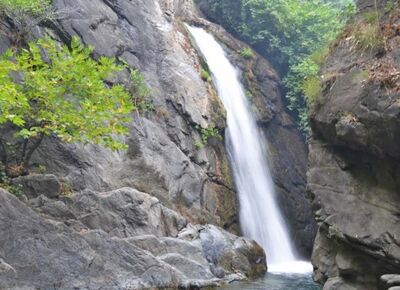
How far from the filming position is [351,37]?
1095 cm

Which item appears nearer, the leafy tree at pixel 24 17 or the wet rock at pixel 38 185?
the wet rock at pixel 38 185

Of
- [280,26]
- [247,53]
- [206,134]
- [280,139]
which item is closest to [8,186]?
[206,134]

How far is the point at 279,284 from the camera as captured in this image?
1417cm

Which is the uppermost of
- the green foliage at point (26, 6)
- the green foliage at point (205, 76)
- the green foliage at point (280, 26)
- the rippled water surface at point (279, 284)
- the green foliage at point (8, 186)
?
the green foliage at point (280, 26)

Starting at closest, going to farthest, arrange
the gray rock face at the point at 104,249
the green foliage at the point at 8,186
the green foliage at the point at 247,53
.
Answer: the gray rock face at the point at 104,249 < the green foliage at the point at 8,186 < the green foliage at the point at 247,53

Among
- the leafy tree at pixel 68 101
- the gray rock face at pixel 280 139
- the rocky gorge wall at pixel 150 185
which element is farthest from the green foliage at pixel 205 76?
the leafy tree at pixel 68 101

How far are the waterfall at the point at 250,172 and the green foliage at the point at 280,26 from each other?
14.8 feet

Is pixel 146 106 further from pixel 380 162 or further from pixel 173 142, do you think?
pixel 380 162

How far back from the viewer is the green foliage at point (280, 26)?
28.5 meters

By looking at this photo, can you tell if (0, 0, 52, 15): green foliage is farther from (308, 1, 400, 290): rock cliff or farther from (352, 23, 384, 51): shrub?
(352, 23, 384, 51): shrub

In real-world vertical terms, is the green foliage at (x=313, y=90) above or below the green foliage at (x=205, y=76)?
below

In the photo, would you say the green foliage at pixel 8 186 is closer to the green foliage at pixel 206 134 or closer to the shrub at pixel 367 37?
the green foliage at pixel 206 134

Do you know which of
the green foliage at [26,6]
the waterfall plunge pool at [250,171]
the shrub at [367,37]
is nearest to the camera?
the shrub at [367,37]

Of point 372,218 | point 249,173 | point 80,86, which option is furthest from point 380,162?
point 249,173
